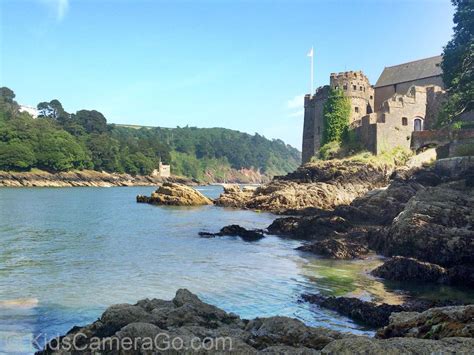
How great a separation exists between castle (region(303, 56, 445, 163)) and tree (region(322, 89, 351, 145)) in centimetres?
75

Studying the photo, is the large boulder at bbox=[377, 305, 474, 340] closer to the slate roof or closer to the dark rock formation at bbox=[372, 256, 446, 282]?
the dark rock formation at bbox=[372, 256, 446, 282]

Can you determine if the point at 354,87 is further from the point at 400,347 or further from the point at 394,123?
the point at 400,347

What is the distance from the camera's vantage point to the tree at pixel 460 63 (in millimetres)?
33125

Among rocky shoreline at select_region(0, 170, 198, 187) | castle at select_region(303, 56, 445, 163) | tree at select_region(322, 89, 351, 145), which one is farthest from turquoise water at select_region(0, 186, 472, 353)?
rocky shoreline at select_region(0, 170, 198, 187)

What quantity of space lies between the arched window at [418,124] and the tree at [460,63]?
54.3 ft

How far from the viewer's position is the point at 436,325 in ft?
19.2

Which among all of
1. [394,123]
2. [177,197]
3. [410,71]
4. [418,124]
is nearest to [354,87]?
[394,123]

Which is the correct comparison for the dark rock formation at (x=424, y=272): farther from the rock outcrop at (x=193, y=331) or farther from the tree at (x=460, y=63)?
the tree at (x=460, y=63)

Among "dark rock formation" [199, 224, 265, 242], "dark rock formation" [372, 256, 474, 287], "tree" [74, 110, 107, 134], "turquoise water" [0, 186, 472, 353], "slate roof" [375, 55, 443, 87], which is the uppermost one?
"tree" [74, 110, 107, 134]

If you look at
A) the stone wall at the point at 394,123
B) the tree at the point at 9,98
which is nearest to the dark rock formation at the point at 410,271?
the stone wall at the point at 394,123

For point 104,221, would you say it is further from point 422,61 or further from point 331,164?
point 422,61

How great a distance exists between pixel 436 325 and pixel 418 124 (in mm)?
51393

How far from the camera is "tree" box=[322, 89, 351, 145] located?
55406 mm

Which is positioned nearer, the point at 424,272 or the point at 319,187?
the point at 424,272
